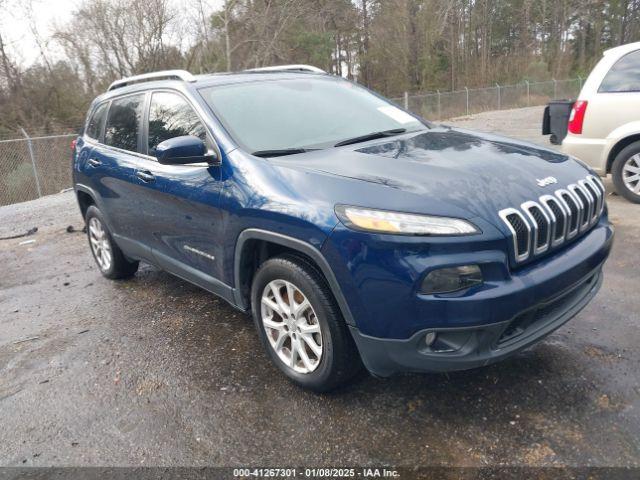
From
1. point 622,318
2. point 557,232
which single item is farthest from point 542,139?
point 557,232

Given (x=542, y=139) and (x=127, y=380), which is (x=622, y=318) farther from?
(x=542, y=139)

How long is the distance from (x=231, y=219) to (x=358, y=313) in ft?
3.35

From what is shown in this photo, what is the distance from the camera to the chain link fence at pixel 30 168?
1321 cm

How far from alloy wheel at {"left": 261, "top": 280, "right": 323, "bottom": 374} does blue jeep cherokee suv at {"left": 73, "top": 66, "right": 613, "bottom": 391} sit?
10 millimetres

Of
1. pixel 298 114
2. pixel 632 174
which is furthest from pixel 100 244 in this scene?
pixel 632 174

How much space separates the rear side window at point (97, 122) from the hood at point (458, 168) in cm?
281

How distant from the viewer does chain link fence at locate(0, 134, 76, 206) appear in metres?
13.2

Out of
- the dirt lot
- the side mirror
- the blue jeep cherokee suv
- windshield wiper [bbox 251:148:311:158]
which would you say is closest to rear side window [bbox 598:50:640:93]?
the dirt lot

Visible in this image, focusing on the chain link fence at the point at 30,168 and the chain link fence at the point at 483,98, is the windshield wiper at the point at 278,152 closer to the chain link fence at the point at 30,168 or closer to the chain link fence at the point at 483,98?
the chain link fence at the point at 30,168

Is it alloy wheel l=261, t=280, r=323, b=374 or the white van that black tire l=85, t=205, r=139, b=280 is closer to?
alloy wheel l=261, t=280, r=323, b=374

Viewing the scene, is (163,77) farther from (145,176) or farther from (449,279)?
(449,279)

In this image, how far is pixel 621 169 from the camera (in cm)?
616

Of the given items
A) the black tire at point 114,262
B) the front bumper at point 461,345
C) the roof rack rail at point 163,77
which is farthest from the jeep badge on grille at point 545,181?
the black tire at point 114,262

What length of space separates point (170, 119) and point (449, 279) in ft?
8.14
